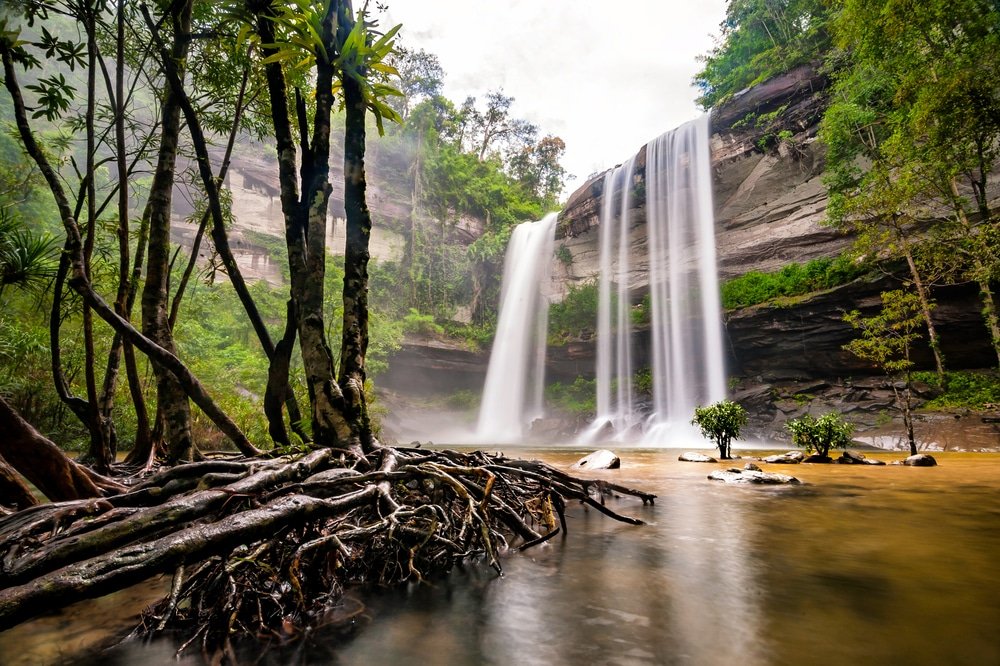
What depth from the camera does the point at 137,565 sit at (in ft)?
5.39

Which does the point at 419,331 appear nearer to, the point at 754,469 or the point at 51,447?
the point at 754,469

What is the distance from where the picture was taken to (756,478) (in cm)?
698

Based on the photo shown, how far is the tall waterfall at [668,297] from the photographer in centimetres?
2248

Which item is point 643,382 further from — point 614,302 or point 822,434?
point 822,434

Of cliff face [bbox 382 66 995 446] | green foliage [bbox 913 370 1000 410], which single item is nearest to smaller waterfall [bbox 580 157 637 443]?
cliff face [bbox 382 66 995 446]

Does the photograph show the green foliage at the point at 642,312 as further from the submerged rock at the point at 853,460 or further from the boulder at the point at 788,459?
the submerged rock at the point at 853,460

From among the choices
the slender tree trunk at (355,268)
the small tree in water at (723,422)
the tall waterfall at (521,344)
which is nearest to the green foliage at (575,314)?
the tall waterfall at (521,344)

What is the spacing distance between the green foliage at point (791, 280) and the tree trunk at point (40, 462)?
21.2 metres

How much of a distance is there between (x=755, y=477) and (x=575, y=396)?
22288 millimetres

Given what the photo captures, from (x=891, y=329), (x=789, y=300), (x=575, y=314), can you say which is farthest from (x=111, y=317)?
(x=575, y=314)

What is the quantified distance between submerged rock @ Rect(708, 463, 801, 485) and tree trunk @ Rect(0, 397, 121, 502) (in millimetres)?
7781

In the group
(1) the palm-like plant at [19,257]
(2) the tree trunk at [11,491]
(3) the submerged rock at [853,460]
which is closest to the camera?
(2) the tree trunk at [11,491]

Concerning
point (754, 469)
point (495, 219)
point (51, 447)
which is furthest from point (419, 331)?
point (51, 447)

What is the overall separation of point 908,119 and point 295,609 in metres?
18.1
